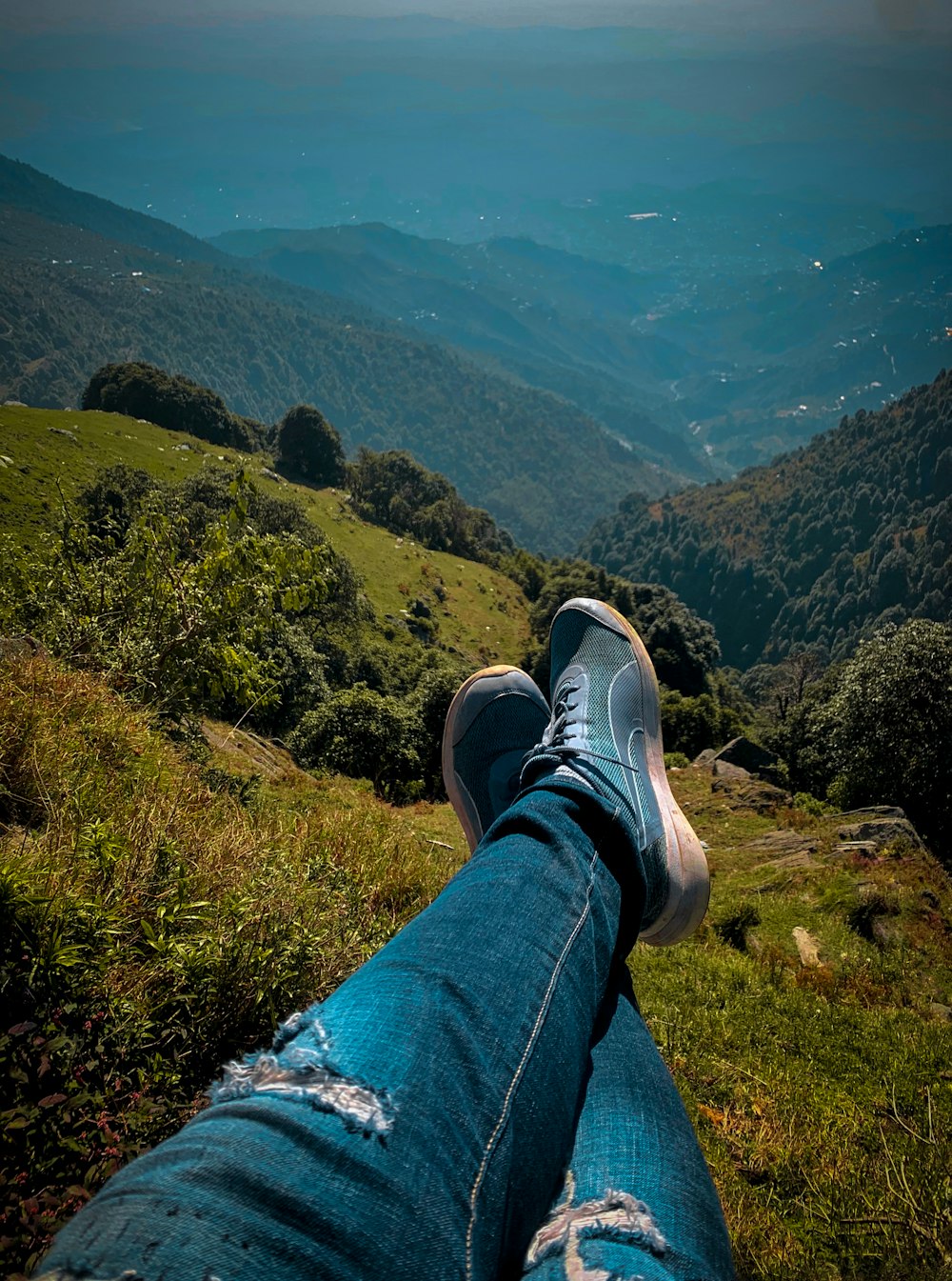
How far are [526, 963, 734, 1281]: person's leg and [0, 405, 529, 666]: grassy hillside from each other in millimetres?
41309

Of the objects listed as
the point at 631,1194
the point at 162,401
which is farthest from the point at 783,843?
the point at 162,401

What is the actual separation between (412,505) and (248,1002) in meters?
79.0

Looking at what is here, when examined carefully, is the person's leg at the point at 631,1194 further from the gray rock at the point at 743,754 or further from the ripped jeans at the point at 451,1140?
the gray rock at the point at 743,754

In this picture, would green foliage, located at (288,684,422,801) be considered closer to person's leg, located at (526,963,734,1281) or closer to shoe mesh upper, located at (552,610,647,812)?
→ shoe mesh upper, located at (552,610,647,812)

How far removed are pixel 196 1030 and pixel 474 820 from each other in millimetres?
1947

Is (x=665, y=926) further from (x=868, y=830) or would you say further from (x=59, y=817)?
(x=868, y=830)

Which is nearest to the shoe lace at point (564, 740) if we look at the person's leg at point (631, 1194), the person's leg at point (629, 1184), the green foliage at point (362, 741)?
the person's leg at point (629, 1184)

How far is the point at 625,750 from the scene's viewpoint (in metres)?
3.30

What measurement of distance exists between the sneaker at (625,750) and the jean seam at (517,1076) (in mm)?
643

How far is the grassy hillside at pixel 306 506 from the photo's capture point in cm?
4222

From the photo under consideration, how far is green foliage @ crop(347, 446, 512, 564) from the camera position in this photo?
74.2 m

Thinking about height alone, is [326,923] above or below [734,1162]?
above

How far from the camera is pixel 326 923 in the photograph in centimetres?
279

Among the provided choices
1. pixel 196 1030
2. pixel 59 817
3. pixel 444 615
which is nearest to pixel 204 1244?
pixel 196 1030
